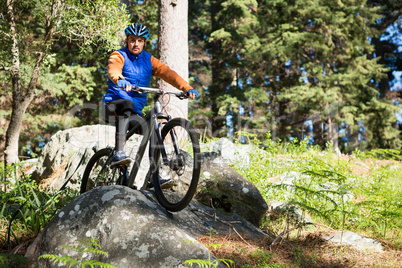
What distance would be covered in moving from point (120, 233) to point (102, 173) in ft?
6.23

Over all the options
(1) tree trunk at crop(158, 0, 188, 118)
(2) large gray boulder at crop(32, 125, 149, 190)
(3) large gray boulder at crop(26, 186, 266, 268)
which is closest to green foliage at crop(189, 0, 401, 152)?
(1) tree trunk at crop(158, 0, 188, 118)

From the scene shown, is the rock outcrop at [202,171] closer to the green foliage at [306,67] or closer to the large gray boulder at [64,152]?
the large gray boulder at [64,152]

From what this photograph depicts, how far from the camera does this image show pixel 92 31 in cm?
732

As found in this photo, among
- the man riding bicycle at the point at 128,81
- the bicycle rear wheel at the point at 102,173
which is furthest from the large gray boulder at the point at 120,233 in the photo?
the bicycle rear wheel at the point at 102,173

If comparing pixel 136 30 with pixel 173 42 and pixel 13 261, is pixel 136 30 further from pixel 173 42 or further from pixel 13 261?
pixel 173 42

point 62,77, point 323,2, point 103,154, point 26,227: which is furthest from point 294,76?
point 26,227

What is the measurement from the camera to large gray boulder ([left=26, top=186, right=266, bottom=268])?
2.30m

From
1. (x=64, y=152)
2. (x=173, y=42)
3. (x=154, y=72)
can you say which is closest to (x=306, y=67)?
(x=173, y=42)

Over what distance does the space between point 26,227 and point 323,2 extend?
14467 millimetres

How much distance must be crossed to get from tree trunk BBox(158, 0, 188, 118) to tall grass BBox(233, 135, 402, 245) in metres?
2.31

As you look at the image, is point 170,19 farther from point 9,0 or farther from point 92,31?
point 9,0

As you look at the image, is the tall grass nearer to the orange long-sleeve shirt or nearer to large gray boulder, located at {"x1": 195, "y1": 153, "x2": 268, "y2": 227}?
large gray boulder, located at {"x1": 195, "y1": 153, "x2": 268, "y2": 227}

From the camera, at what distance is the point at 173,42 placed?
26.1 feet

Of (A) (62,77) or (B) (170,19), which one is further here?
(A) (62,77)
